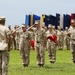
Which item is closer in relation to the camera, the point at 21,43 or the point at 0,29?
the point at 0,29

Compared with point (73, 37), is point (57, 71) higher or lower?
lower

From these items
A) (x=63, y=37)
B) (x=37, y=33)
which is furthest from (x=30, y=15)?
(x=37, y=33)

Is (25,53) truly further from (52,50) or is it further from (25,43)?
(52,50)

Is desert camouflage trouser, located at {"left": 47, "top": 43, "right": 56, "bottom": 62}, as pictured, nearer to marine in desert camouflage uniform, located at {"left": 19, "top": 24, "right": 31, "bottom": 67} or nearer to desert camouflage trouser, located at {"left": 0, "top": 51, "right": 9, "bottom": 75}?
marine in desert camouflage uniform, located at {"left": 19, "top": 24, "right": 31, "bottom": 67}

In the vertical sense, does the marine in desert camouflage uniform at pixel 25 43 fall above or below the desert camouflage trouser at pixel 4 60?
above

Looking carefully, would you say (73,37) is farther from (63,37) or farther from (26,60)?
(63,37)

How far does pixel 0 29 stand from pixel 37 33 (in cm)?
706

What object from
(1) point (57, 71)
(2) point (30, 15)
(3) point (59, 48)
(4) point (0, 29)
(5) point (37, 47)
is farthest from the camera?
(2) point (30, 15)

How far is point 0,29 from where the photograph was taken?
14258 mm

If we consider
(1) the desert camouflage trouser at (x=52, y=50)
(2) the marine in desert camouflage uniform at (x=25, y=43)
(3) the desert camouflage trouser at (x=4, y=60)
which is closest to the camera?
(3) the desert camouflage trouser at (x=4, y=60)

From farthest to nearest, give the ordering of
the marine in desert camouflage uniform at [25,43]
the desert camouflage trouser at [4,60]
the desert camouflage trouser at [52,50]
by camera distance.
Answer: the desert camouflage trouser at [52,50]
the marine in desert camouflage uniform at [25,43]
the desert camouflage trouser at [4,60]

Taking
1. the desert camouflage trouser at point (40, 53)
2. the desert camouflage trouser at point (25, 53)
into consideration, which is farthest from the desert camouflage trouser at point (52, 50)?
the desert camouflage trouser at point (25, 53)

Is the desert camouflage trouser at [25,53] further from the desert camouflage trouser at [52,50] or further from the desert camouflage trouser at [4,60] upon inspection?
the desert camouflage trouser at [4,60]

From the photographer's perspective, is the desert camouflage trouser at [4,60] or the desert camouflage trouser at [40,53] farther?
the desert camouflage trouser at [40,53]
